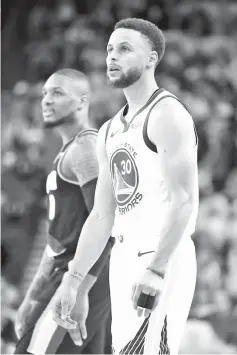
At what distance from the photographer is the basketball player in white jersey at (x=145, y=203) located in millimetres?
2863

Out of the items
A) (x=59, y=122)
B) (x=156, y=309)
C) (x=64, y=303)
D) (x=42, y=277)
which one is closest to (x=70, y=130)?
(x=59, y=122)

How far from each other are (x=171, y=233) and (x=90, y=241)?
0.57 meters

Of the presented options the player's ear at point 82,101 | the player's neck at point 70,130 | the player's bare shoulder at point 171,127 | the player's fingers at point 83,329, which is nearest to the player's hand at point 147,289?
the player's bare shoulder at point 171,127

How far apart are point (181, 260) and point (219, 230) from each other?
638 cm

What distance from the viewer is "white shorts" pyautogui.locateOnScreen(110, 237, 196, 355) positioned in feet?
9.64

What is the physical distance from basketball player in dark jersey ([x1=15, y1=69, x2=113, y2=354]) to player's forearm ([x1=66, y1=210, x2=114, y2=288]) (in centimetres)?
56

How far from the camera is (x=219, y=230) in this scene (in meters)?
9.32

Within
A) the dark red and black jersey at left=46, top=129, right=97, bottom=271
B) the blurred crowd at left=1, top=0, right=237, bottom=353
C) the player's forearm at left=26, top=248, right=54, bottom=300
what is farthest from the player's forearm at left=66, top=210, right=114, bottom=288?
the blurred crowd at left=1, top=0, right=237, bottom=353

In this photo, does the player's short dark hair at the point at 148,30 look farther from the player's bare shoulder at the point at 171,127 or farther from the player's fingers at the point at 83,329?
the player's fingers at the point at 83,329

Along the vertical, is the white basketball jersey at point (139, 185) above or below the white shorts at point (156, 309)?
above

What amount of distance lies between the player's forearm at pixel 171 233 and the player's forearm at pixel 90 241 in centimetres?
50

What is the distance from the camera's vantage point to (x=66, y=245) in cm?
427

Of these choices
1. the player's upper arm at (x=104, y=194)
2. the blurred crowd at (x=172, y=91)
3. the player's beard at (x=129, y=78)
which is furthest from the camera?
the blurred crowd at (x=172, y=91)

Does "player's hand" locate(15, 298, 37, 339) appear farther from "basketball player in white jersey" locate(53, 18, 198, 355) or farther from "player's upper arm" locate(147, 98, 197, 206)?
"player's upper arm" locate(147, 98, 197, 206)
